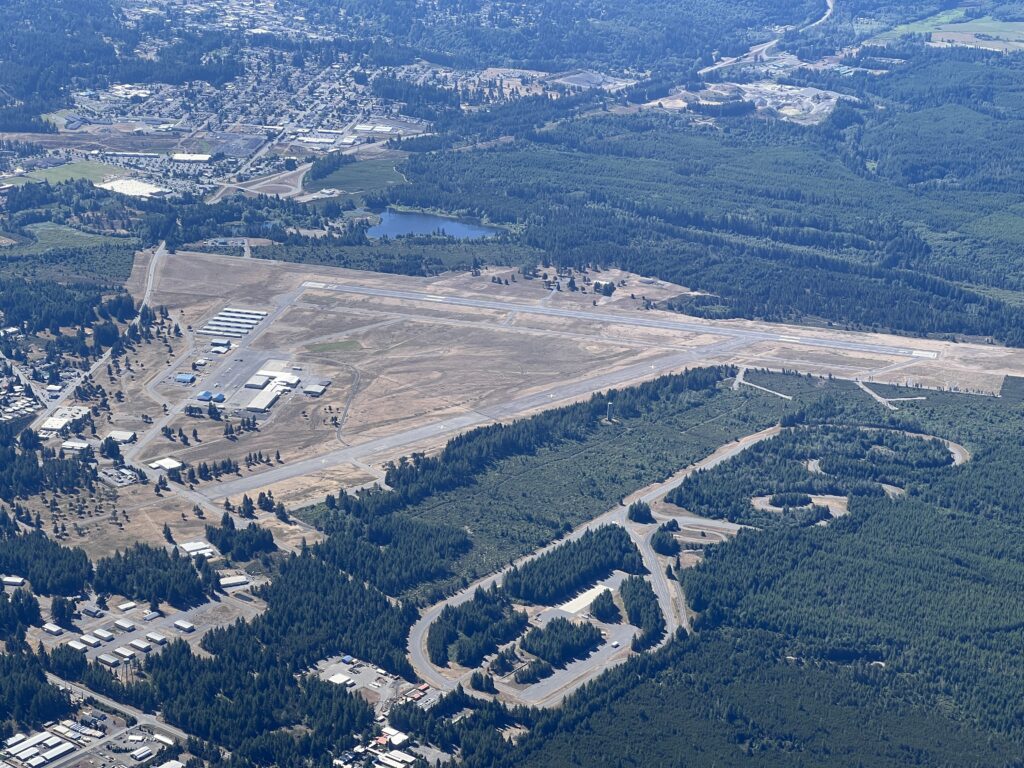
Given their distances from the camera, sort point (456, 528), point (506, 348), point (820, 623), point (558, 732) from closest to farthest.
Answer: point (558, 732)
point (820, 623)
point (456, 528)
point (506, 348)

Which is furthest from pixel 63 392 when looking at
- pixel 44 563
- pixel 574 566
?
pixel 574 566

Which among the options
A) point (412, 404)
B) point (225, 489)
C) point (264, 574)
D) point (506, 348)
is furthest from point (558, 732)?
point (506, 348)

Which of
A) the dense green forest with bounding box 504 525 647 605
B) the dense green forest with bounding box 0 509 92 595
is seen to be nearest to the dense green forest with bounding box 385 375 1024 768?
the dense green forest with bounding box 504 525 647 605

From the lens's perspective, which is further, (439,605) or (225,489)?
(225,489)

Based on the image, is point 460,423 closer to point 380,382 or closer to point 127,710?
point 380,382

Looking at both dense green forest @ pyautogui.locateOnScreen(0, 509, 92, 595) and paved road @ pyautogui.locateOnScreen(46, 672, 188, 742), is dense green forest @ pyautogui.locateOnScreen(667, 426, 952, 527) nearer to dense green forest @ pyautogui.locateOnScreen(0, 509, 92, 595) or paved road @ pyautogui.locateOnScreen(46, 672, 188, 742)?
dense green forest @ pyautogui.locateOnScreen(0, 509, 92, 595)

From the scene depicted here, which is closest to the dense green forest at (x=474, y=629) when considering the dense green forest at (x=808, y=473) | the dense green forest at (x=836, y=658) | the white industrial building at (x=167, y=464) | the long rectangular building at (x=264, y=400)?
the dense green forest at (x=836, y=658)

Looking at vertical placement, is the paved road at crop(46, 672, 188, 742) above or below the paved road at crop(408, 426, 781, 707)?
below

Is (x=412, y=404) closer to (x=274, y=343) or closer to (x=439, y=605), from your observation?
(x=274, y=343)
